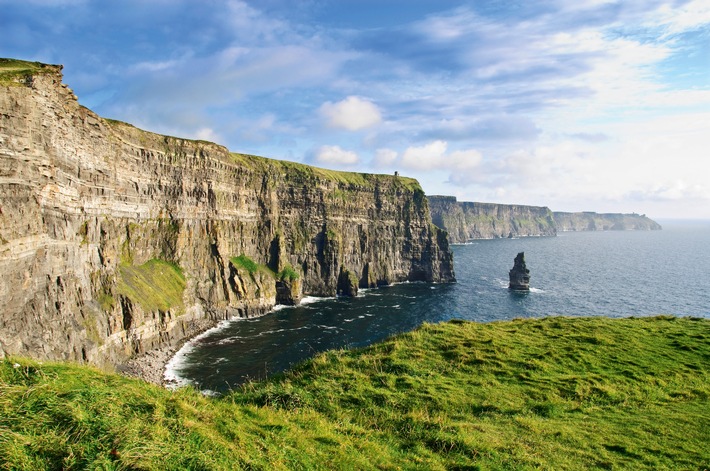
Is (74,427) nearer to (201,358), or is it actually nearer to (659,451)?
(659,451)

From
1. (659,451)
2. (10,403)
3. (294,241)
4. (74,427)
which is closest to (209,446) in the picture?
(74,427)

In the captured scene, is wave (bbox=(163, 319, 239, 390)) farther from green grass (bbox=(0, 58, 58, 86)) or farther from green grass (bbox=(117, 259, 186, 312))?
green grass (bbox=(0, 58, 58, 86))

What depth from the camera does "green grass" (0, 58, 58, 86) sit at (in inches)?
1662

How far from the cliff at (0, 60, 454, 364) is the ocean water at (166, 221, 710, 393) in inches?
309

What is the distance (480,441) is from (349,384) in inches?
305

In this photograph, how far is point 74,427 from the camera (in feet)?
32.1

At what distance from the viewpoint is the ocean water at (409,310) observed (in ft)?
224

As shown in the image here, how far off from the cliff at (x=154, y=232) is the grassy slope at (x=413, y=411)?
3468 centimetres

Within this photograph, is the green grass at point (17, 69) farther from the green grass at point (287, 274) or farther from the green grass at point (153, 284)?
the green grass at point (287, 274)

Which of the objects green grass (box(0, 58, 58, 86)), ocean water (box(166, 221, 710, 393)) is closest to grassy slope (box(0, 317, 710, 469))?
ocean water (box(166, 221, 710, 393))

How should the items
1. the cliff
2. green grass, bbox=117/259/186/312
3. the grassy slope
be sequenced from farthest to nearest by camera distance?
green grass, bbox=117/259/186/312
the cliff
the grassy slope

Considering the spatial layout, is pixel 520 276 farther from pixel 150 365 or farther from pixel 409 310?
pixel 150 365

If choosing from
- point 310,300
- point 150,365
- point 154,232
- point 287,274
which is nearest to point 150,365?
point 150,365

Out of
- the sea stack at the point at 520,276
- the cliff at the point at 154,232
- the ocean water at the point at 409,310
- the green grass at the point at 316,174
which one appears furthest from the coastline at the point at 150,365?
the sea stack at the point at 520,276
